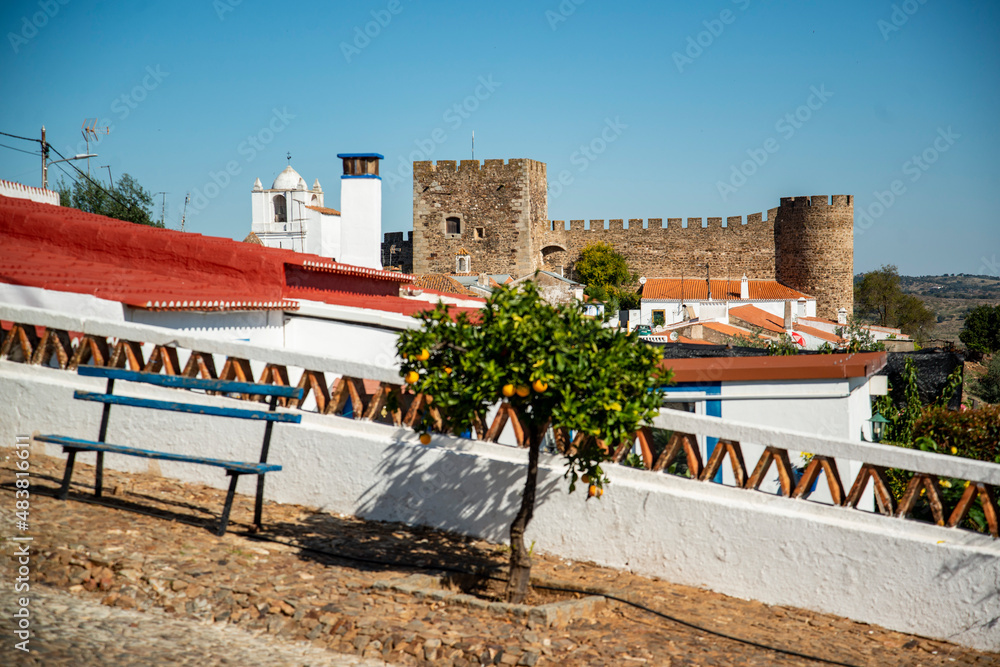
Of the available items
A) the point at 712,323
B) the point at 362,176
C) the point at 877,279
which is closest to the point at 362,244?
the point at 362,176

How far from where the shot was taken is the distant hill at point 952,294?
67.6 meters

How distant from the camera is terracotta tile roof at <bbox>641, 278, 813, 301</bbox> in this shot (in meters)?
42.2

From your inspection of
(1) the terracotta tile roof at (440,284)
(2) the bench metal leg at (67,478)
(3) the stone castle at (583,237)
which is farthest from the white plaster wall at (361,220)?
(3) the stone castle at (583,237)

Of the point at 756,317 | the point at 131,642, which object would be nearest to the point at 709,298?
the point at 756,317

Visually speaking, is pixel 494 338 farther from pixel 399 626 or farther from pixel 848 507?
pixel 848 507

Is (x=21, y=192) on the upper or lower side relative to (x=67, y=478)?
upper

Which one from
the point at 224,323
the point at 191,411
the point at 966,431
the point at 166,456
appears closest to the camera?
the point at 166,456

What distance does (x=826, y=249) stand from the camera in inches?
1812

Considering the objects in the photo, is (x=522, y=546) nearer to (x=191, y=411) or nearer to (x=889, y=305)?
(x=191, y=411)

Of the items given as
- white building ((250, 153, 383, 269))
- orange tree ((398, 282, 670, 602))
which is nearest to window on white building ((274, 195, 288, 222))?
white building ((250, 153, 383, 269))

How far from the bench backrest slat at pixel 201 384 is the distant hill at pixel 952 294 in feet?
200

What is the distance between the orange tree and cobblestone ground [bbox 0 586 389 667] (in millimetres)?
1297

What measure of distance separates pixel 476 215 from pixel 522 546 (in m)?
38.9

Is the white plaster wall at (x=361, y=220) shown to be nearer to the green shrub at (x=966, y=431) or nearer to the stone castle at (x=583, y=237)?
the green shrub at (x=966, y=431)
